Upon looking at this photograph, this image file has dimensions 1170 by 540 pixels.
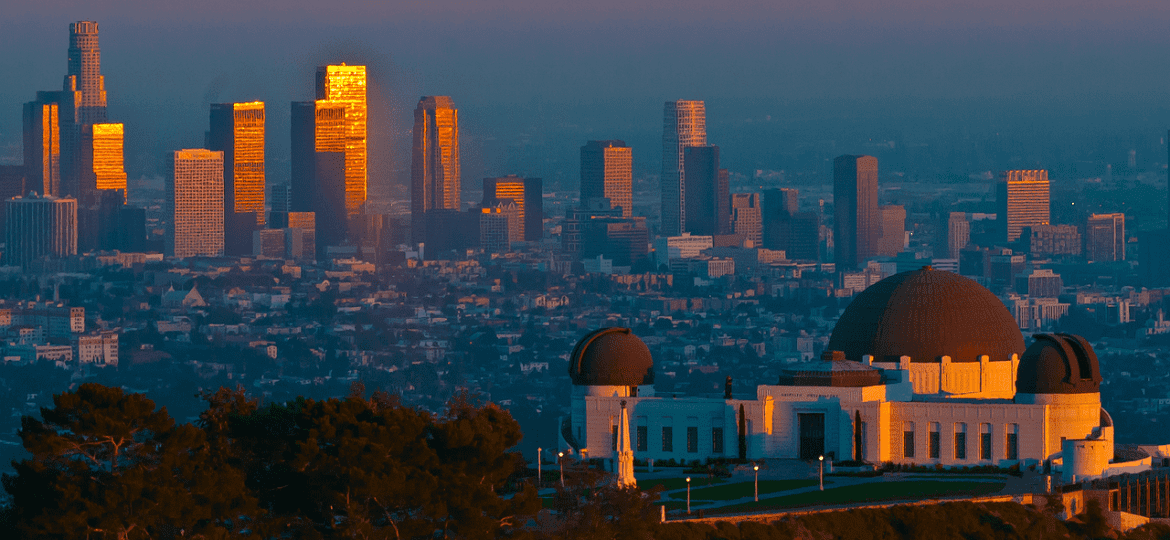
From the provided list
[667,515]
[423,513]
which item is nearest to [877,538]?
[667,515]

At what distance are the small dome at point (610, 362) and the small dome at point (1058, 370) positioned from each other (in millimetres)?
10954

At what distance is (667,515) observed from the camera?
2392 inches

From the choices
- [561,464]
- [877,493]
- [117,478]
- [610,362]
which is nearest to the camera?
[117,478]

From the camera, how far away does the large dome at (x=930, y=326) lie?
3157 inches

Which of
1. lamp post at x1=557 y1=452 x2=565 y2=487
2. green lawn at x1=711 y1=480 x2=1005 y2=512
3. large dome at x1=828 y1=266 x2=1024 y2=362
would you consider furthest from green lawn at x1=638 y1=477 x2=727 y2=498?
large dome at x1=828 y1=266 x2=1024 y2=362

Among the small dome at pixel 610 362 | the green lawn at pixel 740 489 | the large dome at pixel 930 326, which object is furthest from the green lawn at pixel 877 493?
the small dome at pixel 610 362

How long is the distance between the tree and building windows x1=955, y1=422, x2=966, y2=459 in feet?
80.2

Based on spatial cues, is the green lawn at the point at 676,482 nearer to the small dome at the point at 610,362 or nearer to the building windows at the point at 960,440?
the building windows at the point at 960,440

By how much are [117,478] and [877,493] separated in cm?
1964

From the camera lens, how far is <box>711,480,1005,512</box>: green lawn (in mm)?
63188

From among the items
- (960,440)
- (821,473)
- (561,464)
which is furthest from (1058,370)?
(561,464)

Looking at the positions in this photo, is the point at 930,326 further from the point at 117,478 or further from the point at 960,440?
the point at 117,478

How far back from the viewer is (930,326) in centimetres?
8025

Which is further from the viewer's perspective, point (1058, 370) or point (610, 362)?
point (610, 362)
